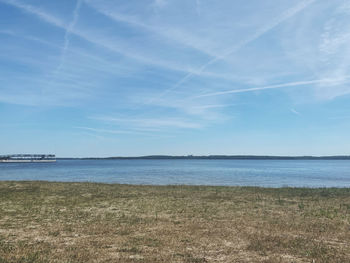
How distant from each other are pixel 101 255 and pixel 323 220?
13.5 meters

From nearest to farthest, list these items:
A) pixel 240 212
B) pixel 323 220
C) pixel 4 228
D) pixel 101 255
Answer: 1. pixel 101 255
2. pixel 4 228
3. pixel 323 220
4. pixel 240 212

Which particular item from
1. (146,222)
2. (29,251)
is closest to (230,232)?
(146,222)

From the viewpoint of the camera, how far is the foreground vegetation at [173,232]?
10438 millimetres

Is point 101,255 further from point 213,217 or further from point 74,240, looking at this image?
point 213,217

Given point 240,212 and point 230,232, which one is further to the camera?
point 240,212

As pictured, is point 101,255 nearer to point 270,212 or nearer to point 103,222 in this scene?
point 103,222

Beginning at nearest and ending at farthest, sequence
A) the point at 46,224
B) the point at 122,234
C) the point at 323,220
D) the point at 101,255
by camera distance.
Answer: the point at 101,255 → the point at 122,234 → the point at 46,224 → the point at 323,220

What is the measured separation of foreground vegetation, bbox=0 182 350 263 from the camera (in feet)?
34.2

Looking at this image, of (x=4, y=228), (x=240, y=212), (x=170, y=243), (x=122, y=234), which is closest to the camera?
(x=170, y=243)

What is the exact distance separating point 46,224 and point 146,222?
5.56 metres

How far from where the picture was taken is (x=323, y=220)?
16875 millimetres

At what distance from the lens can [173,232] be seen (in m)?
13.8

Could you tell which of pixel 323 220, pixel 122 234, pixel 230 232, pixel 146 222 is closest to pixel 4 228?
pixel 122 234

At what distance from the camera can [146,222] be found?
636 inches
